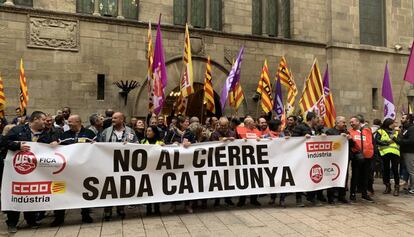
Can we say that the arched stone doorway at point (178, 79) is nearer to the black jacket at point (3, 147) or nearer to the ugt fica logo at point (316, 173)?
Result: the ugt fica logo at point (316, 173)

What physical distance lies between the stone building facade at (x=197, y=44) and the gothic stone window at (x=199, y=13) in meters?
0.04

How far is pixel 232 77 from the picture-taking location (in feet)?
37.6


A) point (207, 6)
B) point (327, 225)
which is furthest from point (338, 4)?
point (327, 225)

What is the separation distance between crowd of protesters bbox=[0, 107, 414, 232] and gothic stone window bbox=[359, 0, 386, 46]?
8.91m

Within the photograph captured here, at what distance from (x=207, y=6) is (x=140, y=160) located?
31.4ft

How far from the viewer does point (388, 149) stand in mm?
9219

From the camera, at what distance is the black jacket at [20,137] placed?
5965mm

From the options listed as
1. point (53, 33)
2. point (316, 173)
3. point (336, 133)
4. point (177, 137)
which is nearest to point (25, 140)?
point (177, 137)

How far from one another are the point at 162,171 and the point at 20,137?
242 cm

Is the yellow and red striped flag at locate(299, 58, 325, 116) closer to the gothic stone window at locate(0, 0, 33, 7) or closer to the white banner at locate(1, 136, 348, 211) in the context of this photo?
the white banner at locate(1, 136, 348, 211)

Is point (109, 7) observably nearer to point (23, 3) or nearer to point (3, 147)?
point (23, 3)

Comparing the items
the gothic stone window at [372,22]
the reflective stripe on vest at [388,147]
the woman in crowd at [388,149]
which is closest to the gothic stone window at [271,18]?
the gothic stone window at [372,22]

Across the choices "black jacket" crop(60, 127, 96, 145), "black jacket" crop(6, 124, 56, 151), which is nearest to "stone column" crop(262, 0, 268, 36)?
"black jacket" crop(60, 127, 96, 145)

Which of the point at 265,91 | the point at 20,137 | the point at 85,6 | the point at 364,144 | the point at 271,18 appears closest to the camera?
the point at 20,137
